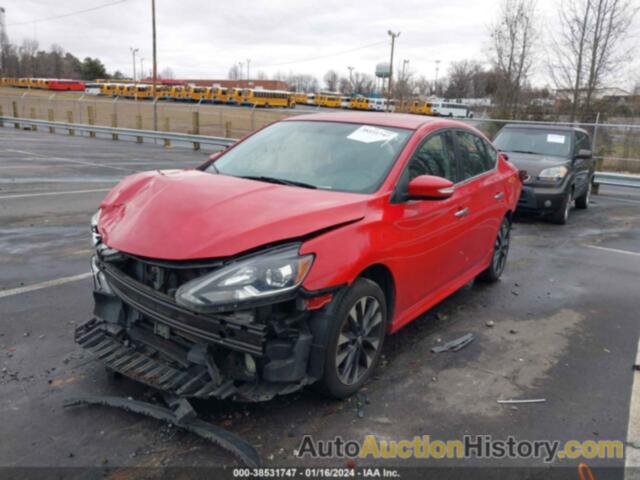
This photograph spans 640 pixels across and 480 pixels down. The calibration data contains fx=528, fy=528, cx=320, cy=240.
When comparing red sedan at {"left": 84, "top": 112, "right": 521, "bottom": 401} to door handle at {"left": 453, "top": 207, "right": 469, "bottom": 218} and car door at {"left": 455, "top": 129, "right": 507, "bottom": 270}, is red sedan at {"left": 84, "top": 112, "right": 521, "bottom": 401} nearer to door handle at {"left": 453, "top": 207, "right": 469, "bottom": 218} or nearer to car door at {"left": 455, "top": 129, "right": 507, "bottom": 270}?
door handle at {"left": 453, "top": 207, "right": 469, "bottom": 218}

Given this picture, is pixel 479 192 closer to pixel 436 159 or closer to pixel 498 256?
pixel 436 159

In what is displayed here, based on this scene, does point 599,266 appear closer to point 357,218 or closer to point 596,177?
point 357,218

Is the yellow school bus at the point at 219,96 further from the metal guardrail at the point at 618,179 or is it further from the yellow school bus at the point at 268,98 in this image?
the metal guardrail at the point at 618,179

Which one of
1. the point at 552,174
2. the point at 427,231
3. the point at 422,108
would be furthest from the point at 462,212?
the point at 422,108

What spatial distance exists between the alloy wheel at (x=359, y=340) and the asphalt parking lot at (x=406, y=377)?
0.64 ft

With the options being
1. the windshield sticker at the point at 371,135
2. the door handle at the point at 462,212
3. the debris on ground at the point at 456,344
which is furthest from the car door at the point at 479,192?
the windshield sticker at the point at 371,135

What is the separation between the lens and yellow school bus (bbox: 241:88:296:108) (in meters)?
60.2

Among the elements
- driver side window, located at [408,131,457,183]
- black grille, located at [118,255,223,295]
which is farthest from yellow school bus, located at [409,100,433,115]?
black grille, located at [118,255,223,295]

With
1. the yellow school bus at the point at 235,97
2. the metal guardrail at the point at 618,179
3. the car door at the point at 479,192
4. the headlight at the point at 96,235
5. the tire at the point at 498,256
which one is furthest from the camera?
the yellow school bus at the point at 235,97

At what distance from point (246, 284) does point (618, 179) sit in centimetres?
1377

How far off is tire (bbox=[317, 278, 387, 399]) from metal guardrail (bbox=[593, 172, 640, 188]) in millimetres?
12442

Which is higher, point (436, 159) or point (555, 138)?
→ point (555, 138)

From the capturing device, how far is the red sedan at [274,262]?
2844 mm

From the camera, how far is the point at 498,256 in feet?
19.9
